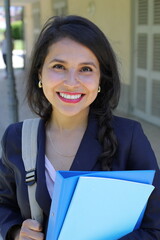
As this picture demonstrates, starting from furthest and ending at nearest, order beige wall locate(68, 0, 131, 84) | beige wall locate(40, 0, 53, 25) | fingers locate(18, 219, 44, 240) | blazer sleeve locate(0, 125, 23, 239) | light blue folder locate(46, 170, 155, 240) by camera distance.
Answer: beige wall locate(40, 0, 53, 25)
beige wall locate(68, 0, 131, 84)
blazer sleeve locate(0, 125, 23, 239)
fingers locate(18, 219, 44, 240)
light blue folder locate(46, 170, 155, 240)

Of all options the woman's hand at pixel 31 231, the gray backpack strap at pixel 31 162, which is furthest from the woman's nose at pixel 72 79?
the woman's hand at pixel 31 231

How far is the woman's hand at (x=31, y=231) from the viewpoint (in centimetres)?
127

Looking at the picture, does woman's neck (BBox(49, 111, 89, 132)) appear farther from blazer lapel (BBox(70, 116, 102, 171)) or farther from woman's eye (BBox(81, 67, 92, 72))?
woman's eye (BBox(81, 67, 92, 72))

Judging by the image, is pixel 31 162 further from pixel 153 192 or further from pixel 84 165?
pixel 153 192

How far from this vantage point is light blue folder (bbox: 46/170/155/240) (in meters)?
1.03

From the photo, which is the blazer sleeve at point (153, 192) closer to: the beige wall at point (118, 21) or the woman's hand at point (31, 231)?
the woman's hand at point (31, 231)

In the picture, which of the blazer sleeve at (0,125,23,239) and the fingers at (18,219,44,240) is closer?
the fingers at (18,219,44,240)

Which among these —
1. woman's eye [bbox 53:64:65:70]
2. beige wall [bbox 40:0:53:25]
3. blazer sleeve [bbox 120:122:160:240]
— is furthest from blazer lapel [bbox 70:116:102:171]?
beige wall [bbox 40:0:53:25]

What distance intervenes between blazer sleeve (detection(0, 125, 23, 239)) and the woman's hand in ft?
0.41

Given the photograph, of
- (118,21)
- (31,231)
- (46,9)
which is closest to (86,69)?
(31,231)

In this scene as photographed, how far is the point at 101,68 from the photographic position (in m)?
1.39

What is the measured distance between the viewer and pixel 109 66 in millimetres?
1413

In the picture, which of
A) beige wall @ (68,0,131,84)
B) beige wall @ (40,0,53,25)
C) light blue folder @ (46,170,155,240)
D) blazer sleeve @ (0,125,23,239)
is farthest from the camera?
beige wall @ (40,0,53,25)

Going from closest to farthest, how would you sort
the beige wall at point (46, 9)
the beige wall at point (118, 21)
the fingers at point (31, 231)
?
the fingers at point (31, 231), the beige wall at point (118, 21), the beige wall at point (46, 9)
